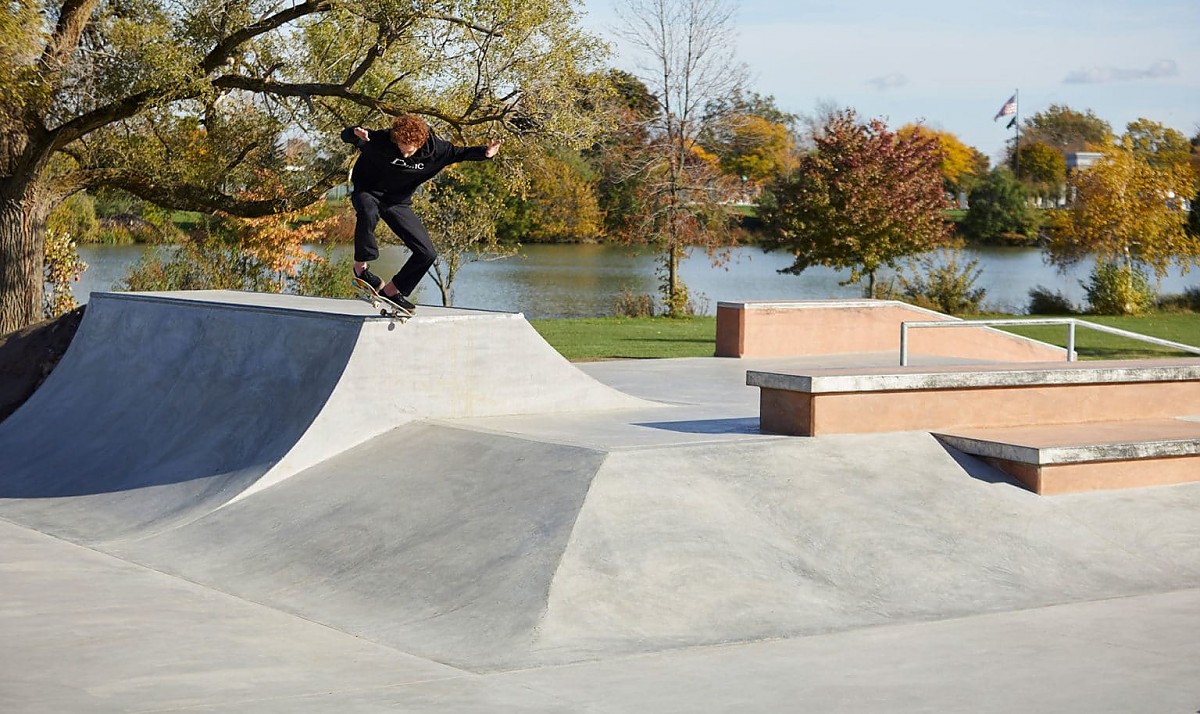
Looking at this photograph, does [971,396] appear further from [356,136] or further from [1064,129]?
[1064,129]

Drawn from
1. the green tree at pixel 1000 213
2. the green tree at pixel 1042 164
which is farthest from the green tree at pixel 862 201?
the green tree at pixel 1042 164

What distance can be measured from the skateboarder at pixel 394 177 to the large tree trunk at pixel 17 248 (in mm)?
10450

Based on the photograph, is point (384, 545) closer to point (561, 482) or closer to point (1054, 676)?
point (561, 482)

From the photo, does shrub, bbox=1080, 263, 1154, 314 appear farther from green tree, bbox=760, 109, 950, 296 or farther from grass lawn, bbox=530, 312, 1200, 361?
green tree, bbox=760, 109, 950, 296

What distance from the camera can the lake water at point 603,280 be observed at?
34656 mm

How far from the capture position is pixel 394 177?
31.5ft

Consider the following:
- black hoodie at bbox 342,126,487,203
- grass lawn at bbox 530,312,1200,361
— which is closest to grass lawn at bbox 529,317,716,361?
grass lawn at bbox 530,312,1200,361

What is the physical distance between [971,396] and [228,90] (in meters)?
14.0

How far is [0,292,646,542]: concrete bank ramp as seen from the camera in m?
8.98

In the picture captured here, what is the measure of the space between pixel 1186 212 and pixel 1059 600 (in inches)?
1208

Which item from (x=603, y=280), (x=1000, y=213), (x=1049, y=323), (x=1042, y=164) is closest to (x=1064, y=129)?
(x=1042, y=164)

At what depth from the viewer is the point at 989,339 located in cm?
1802

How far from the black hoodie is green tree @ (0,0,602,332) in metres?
8.24

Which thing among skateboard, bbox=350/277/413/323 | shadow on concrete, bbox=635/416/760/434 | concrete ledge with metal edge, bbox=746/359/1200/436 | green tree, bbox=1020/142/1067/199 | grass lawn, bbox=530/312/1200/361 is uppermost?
green tree, bbox=1020/142/1067/199
